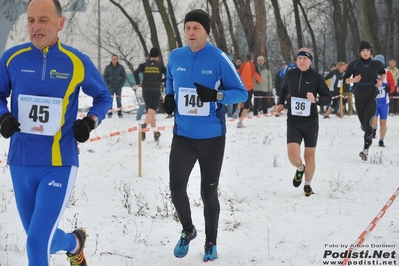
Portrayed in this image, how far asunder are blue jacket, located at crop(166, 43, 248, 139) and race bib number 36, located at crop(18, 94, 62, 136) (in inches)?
53.8

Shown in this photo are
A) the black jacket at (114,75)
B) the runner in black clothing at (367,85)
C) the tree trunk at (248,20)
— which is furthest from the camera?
the tree trunk at (248,20)

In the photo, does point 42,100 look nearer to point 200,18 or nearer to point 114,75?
point 200,18

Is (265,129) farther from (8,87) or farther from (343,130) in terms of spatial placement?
(8,87)

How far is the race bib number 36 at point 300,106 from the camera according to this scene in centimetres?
766

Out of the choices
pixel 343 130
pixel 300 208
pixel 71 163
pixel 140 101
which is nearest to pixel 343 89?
pixel 343 130

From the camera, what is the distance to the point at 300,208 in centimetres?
709

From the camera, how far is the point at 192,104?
16.2 feet

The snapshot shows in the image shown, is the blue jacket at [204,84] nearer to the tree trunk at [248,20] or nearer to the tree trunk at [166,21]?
the tree trunk at [166,21]

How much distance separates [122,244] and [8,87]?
2116mm

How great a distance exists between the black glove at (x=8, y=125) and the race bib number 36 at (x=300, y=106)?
462 cm

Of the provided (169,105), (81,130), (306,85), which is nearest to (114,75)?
(306,85)

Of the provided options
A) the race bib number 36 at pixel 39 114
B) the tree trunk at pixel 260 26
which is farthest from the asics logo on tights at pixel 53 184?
the tree trunk at pixel 260 26

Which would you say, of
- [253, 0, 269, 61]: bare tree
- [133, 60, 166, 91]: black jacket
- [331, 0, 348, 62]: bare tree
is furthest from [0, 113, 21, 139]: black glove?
[331, 0, 348, 62]: bare tree

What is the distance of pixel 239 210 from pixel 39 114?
3.61 m
